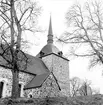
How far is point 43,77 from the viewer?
19.3 m

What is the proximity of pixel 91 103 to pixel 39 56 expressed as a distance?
22.1 metres

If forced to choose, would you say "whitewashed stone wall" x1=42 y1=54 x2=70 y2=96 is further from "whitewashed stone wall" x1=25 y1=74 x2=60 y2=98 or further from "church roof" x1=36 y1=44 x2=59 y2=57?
"whitewashed stone wall" x1=25 y1=74 x2=60 y2=98

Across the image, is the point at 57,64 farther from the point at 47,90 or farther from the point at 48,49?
the point at 47,90

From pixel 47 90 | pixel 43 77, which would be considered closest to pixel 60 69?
pixel 43 77

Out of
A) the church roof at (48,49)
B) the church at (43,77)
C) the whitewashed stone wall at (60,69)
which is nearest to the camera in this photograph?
the church at (43,77)

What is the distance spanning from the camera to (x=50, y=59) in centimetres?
2792

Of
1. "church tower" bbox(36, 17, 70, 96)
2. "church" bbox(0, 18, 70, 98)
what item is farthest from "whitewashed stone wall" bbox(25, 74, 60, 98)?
"church tower" bbox(36, 17, 70, 96)

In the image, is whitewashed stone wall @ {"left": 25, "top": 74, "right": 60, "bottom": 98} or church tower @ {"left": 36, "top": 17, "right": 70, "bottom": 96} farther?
church tower @ {"left": 36, "top": 17, "right": 70, "bottom": 96}

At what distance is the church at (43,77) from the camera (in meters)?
17.7

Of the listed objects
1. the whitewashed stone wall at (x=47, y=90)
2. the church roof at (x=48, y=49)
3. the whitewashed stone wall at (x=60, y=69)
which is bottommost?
the whitewashed stone wall at (x=47, y=90)

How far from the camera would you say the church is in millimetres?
17734

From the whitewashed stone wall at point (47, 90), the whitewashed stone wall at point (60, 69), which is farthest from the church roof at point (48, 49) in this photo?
the whitewashed stone wall at point (47, 90)

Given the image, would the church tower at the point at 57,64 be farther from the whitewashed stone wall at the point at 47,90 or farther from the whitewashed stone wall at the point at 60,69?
the whitewashed stone wall at the point at 47,90

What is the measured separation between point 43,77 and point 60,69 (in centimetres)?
920
